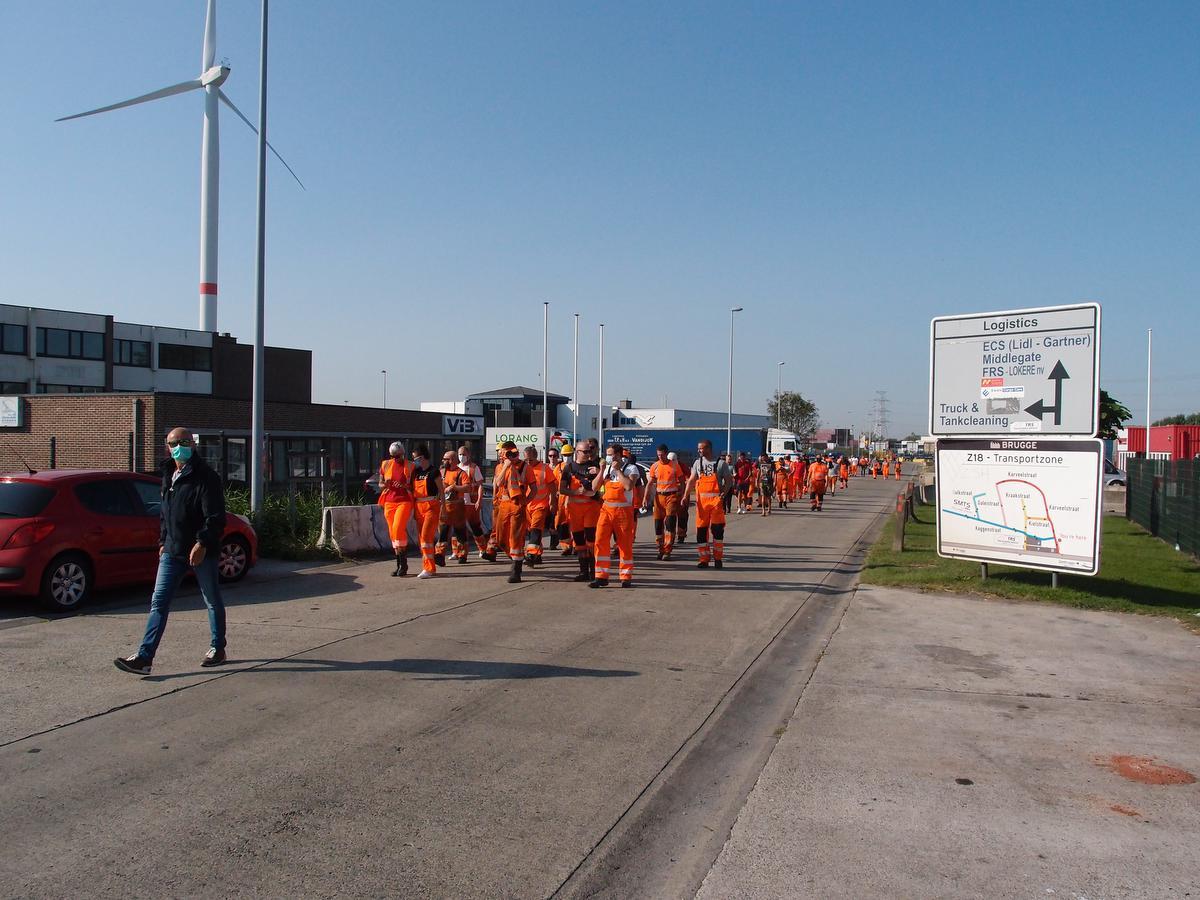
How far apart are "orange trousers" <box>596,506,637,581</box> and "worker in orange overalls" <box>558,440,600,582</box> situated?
479 millimetres

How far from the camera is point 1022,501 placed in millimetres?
11461

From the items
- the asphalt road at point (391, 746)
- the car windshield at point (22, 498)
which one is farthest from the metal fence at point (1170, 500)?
the car windshield at point (22, 498)

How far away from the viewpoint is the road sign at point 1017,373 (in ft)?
35.9

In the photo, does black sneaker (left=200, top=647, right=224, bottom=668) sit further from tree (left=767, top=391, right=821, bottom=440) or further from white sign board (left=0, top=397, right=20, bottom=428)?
tree (left=767, top=391, right=821, bottom=440)

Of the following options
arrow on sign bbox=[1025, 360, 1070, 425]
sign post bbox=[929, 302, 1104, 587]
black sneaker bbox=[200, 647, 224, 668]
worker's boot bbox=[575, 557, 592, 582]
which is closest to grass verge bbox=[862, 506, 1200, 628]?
sign post bbox=[929, 302, 1104, 587]

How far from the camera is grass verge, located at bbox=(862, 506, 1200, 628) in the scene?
10.8 m

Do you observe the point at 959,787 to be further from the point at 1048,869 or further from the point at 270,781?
the point at 270,781

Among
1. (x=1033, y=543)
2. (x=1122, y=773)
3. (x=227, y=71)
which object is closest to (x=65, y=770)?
(x=1122, y=773)

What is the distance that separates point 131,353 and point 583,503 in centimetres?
4777

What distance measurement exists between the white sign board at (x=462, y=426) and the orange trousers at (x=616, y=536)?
28.8 m

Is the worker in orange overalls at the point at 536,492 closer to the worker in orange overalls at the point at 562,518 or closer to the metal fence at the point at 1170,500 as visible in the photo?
the worker in orange overalls at the point at 562,518

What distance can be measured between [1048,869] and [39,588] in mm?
9084

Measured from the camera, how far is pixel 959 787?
505 cm

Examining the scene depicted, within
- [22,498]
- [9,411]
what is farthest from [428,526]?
[9,411]
